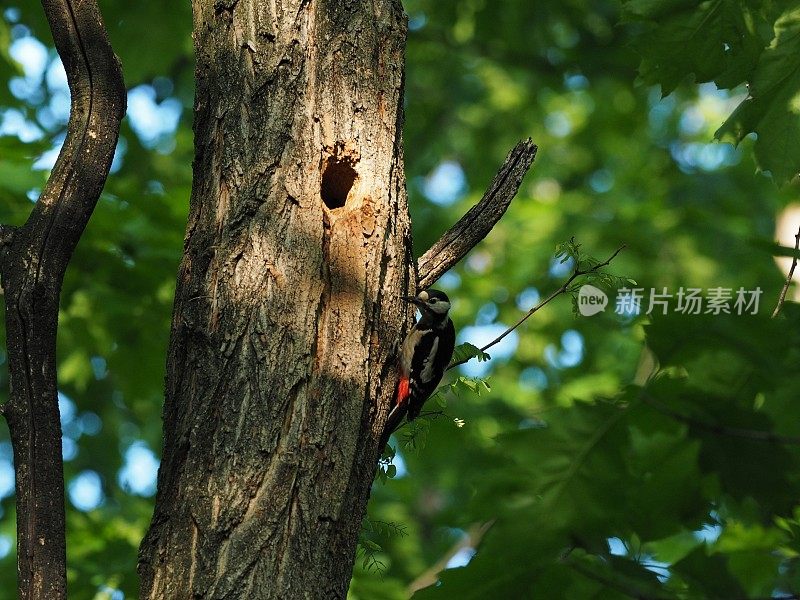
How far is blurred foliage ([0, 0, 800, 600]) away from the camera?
213 cm

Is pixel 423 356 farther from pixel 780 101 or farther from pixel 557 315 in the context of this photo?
pixel 557 315

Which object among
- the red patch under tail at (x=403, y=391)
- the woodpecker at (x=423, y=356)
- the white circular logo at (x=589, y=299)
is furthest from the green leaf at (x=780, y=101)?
the red patch under tail at (x=403, y=391)

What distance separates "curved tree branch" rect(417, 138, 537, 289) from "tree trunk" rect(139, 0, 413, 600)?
154 mm

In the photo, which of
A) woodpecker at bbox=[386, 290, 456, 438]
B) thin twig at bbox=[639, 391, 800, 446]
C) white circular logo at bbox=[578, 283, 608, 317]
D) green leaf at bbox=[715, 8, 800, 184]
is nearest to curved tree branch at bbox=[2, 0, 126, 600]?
woodpecker at bbox=[386, 290, 456, 438]

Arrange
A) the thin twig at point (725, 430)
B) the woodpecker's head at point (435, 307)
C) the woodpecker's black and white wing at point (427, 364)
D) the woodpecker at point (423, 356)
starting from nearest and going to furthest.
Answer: the thin twig at point (725, 430) < the woodpecker at point (423, 356) < the woodpecker's black and white wing at point (427, 364) < the woodpecker's head at point (435, 307)

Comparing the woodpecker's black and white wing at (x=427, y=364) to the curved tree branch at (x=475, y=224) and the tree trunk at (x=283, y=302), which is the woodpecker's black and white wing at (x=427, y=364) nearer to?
the curved tree branch at (x=475, y=224)

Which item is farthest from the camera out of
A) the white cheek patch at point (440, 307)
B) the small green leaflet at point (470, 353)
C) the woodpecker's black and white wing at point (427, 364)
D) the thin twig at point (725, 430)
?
the white cheek patch at point (440, 307)

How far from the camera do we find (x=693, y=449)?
2455mm

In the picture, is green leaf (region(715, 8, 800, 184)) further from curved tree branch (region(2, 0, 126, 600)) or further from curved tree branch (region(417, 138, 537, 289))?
curved tree branch (region(2, 0, 126, 600))

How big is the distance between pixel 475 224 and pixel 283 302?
0.84m

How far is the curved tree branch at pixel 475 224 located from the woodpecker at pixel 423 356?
12 cm

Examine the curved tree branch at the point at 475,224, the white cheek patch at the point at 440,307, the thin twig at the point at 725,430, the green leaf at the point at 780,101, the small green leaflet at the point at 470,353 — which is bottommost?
the thin twig at the point at 725,430

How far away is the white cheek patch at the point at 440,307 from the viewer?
4.70 metres

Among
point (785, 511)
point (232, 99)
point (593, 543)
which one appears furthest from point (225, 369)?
point (785, 511)
